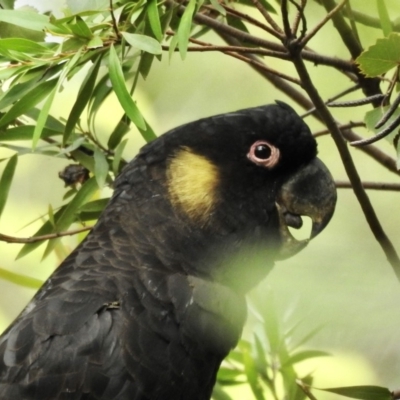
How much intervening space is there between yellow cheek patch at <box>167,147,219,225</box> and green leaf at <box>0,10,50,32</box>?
0.33 meters

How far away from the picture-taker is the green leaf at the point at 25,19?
950 mm

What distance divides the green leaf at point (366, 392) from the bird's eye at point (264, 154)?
390mm

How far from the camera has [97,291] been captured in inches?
41.2

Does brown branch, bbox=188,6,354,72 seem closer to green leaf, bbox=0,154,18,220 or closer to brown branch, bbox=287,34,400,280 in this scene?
brown branch, bbox=287,34,400,280

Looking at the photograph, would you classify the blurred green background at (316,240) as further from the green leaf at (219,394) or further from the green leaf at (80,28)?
the green leaf at (80,28)

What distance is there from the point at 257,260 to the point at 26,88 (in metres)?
0.48

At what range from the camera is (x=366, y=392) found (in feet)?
3.37

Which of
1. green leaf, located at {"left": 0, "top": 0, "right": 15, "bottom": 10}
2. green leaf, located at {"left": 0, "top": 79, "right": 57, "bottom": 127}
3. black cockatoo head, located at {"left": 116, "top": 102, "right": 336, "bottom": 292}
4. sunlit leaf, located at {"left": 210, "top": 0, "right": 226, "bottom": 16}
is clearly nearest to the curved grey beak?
black cockatoo head, located at {"left": 116, "top": 102, "right": 336, "bottom": 292}

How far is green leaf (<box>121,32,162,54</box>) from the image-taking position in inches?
35.2

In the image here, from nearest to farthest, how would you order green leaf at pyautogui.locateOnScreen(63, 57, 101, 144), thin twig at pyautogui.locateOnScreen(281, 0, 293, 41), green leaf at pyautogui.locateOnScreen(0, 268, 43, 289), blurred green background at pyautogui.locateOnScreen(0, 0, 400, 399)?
blurred green background at pyautogui.locateOnScreen(0, 0, 400, 399), thin twig at pyautogui.locateOnScreen(281, 0, 293, 41), green leaf at pyautogui.locateOnScreen(63, 57, 101, 144), green leaf at pyautogui.locateOnScreen(0, 268, 43, 289)

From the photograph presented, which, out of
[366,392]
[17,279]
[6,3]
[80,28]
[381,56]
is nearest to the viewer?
[381,56]

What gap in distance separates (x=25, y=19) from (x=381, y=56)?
0.50 metres

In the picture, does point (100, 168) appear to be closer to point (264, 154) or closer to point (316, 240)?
point (264, 154)

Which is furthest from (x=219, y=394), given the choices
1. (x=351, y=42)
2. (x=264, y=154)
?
(x=351, y=42)
